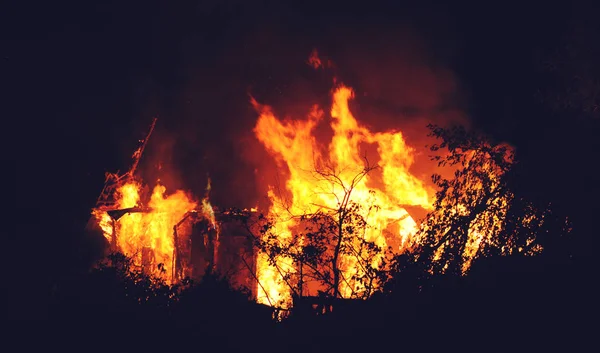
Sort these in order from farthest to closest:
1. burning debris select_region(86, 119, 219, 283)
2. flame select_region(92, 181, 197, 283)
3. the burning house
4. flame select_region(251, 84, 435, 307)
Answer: flame select_region(92, 181, 197, 283)
burning debris select_region(86, 119, 219, 283)
the burning house
flame select_region(251, 84, 435, 307)

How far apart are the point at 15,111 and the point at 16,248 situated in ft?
26.0

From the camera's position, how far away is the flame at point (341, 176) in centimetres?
2084

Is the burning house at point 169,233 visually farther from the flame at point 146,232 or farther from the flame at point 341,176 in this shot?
the flame at point 341,176

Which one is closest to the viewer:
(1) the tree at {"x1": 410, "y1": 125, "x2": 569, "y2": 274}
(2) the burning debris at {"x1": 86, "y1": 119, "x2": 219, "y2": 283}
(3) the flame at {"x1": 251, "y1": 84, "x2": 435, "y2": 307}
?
(1) the tree at {"x1": 410, "y1": 125, "x2": 569, "y2": 274}

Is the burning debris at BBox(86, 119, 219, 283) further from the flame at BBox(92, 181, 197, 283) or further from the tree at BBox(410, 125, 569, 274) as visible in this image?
the tree at BBox(410, 125, 569, 274)

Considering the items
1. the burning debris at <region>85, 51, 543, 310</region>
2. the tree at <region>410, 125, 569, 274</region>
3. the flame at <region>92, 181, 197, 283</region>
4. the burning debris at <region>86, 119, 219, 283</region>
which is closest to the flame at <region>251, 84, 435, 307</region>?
the burning debris at <region>85, 51, 543, 310</region>

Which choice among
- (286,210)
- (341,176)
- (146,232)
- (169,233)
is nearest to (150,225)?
(146,232)

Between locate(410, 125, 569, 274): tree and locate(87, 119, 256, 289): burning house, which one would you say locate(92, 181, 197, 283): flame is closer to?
locate(87, 119, 256, 289): burning house

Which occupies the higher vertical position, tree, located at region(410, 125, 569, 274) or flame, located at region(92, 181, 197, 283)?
flame, located at region(92, 181, 197, 283)

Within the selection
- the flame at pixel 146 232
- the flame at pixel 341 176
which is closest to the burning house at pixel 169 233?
the flame at pixel 146 232

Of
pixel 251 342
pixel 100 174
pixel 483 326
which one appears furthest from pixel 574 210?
pixel 100 174

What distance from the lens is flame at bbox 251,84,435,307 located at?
821 inches

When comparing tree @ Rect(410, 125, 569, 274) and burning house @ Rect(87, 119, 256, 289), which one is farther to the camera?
burning house @ Rect(87, 119, 256, 289)

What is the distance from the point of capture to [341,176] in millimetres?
21797
